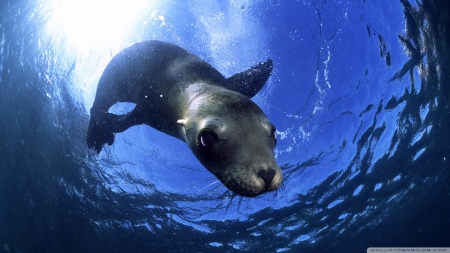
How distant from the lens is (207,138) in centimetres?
257

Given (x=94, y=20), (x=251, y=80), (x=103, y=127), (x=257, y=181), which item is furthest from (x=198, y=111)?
(x=94, y=20)

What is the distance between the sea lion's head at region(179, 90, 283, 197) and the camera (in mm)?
2211

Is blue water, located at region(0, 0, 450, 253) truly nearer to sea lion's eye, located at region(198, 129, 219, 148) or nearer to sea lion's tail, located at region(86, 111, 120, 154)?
sea lion's eye, located at region(198, 129, 219, 148)

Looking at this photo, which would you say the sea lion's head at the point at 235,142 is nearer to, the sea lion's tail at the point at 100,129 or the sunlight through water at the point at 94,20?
the sea lion's tail at the point at 100,129

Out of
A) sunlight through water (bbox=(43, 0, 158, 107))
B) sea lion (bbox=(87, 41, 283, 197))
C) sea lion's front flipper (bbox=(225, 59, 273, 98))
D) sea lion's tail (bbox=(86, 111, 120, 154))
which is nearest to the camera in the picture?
sea lion (bbox=(87, 41, 283, 197))

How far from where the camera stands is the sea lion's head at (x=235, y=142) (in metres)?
2.21

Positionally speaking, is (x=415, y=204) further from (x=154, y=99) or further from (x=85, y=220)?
(x=154, y=99)

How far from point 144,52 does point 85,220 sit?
14935 mm

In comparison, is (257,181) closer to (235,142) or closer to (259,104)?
(235,142)

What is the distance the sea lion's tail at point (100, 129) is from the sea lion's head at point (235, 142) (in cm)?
275

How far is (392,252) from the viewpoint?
16734 mm

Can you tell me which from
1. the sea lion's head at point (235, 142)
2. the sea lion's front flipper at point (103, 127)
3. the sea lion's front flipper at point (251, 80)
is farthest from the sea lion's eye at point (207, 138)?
the sea lion's front flipper at point (103, 127)

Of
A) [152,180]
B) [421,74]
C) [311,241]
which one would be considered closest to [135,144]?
[152,180]

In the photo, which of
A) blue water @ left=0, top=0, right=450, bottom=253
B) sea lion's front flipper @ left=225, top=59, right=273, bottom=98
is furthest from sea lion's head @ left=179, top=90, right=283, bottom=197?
sea lion's front flipper @ left=225, top=59, right=273, bottom=98
